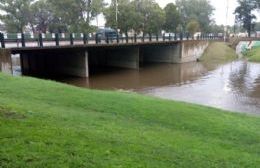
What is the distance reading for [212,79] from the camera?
3106 cm

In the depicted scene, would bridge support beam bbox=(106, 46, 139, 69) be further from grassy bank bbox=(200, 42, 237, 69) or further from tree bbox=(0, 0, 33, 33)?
tree bbox=(0, 0, 33, 33)

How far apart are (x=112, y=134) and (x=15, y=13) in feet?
193

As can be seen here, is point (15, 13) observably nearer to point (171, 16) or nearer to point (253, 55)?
point (171, 16)

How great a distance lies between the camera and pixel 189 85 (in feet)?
89.7

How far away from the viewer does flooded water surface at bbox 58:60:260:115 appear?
67.0ft

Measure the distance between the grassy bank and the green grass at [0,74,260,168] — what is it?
1566 inches

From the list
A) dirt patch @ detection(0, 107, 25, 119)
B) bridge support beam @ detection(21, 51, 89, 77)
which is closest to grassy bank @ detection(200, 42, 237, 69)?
bridge support beam @ detection(21, 51, 89, 77)

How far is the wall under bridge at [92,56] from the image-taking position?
29231 mm

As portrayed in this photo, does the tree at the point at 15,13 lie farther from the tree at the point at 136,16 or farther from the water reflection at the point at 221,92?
the water reflection at the point at 221,92

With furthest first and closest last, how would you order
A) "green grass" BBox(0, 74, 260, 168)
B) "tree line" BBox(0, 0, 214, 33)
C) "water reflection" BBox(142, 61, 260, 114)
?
"tree line" BBox(0, 0, 214, 33) → "water reflection" BBox(142, 61, 260, 114) → "green grass" BBox(0, 74, 260, 168)

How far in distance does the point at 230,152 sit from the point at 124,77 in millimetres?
25238

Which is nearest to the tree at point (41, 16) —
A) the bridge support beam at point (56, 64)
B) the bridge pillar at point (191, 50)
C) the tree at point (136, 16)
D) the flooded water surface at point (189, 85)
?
the tree at point (136, 16)

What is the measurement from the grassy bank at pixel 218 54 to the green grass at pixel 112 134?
130 feet

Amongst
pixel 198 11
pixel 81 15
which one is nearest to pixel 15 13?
pixel 81 15
